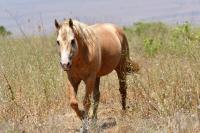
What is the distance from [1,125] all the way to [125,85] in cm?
250

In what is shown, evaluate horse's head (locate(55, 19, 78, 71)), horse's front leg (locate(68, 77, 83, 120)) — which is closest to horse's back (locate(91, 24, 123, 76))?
horse's front leg (locate(68, 77, 83, 120))

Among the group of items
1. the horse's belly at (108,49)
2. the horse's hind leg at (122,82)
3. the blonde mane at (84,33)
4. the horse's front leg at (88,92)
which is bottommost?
the horse's hind leg at (122,82)

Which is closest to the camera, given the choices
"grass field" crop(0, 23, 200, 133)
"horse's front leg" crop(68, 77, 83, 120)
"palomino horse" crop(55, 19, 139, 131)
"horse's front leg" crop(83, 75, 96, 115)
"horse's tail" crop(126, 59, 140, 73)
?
"grass field" crop(0, 23, 200, 133)

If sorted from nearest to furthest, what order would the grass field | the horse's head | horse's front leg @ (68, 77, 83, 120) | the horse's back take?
the grass field, the horse's head, horse's front leg @ (68, 77, 83, 120), the horse's back

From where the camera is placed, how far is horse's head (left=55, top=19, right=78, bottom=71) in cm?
713

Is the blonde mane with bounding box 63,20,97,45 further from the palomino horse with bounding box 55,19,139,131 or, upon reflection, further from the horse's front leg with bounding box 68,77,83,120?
the horse's front leg with bounding box 68,77,83,120

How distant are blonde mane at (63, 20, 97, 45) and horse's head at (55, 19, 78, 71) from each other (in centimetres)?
18

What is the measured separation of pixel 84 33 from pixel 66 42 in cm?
84

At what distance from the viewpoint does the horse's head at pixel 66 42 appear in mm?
7132

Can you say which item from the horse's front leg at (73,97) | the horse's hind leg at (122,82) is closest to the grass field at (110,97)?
the horse's hind leg at (122,82)

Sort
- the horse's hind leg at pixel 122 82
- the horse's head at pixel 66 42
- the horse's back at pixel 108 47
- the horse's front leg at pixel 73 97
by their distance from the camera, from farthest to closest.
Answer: the horse's hind leg at pixel 122 82, the horse's back at pixel 108 47, the horse's front leg at pixel 73 97, the horse's head at pixel 66 42

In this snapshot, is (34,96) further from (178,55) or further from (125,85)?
(178,55)

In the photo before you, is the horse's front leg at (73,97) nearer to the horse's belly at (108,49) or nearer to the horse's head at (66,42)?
the horse's head at (66,42)

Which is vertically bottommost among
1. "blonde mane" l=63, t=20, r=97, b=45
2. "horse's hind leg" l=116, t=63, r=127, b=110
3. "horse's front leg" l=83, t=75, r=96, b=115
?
"horse's hind leg" l=116, t=63, r=127, b=110
